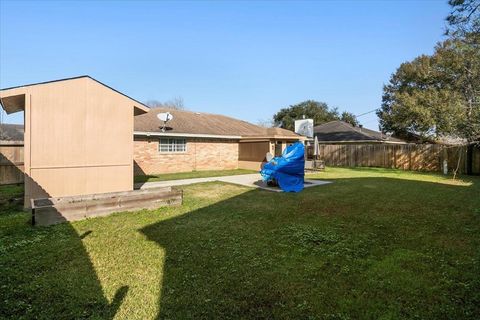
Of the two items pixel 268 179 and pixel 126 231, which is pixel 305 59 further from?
pixel 126 231

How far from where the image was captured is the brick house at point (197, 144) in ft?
52.4

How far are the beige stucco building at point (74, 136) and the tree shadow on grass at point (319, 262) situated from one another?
3698 mm

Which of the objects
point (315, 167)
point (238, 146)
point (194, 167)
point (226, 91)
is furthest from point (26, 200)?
point (226, 91)

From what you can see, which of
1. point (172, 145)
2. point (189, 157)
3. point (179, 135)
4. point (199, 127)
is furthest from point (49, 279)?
point (199, 127)

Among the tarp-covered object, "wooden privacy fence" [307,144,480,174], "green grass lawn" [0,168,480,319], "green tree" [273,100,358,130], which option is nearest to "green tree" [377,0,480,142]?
"wooden privacy fence" [307,144,480,174]

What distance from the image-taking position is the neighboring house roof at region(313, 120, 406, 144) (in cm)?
2673

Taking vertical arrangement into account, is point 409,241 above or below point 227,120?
below

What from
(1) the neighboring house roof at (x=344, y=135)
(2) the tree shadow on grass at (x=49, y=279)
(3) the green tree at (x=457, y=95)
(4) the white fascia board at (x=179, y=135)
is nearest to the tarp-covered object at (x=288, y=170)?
(3) the green tree at (x=457, y=95)

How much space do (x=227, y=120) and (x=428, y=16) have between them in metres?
15.6

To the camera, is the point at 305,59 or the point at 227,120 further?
the point at 227,120

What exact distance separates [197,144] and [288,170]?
28.8ft

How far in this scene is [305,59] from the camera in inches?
773

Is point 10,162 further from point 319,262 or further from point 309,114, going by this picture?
point 309,114

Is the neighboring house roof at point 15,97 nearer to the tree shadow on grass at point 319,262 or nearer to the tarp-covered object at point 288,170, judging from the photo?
the tree shadow on grass at point 319,262
